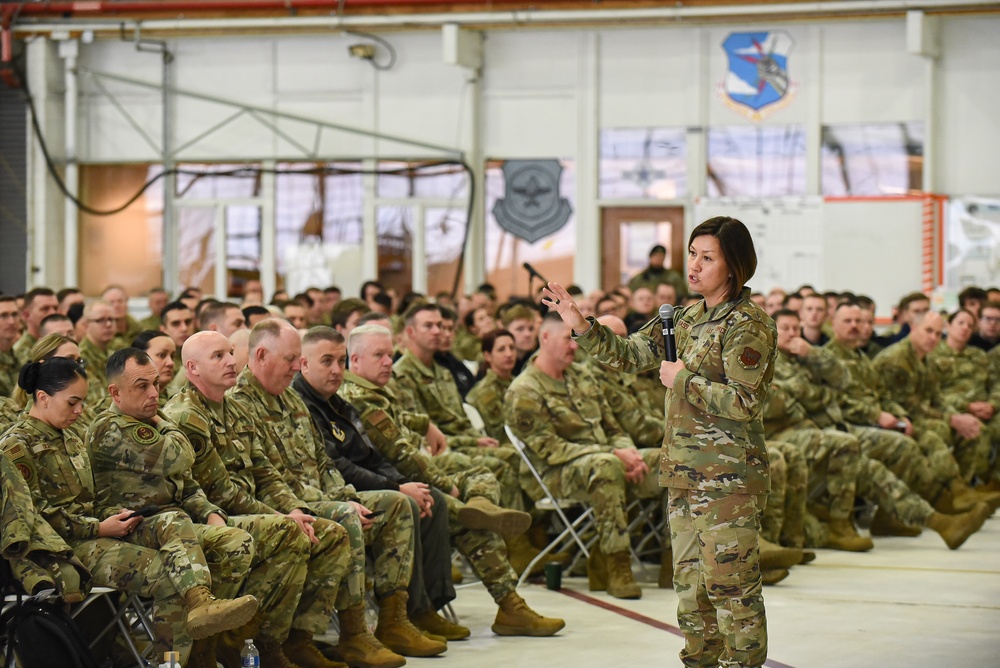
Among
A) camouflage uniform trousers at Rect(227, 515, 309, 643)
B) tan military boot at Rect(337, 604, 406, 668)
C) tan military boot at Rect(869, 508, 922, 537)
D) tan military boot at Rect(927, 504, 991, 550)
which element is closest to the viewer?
camouflage uniform trousers at Rect(227, 515, 309, 643)

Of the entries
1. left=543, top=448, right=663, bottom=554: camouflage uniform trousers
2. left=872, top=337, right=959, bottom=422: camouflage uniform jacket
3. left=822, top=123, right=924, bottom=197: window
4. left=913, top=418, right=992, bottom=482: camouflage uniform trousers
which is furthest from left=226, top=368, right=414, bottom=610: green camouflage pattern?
left=822, top=123, right=924, bottom=197: window

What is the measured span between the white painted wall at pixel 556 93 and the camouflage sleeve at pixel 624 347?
10.8 metres

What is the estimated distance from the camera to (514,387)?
7309 mm

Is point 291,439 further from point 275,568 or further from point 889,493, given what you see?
point 889,493

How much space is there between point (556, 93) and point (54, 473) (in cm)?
1147

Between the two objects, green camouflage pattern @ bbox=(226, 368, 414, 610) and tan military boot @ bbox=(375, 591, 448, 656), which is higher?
green camouflage pattern @ bbox=(226, 368, 414, 610)

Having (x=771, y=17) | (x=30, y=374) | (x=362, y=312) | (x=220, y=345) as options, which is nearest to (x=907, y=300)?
(x=771, y=17)

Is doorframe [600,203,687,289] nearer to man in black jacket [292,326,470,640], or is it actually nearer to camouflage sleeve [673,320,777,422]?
man in black jacket [292,326,470,640]

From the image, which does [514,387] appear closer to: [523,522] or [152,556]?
[523,522]

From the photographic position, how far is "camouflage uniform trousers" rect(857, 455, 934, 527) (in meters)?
8.77

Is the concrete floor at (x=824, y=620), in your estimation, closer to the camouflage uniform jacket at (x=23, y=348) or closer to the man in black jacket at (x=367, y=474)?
the man in black jacket at (x=367, y=474)

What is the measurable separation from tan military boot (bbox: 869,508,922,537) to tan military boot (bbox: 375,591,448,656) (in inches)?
174

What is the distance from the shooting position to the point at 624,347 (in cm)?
440

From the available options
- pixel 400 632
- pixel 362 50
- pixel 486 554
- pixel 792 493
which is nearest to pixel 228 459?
pixel 400 632
